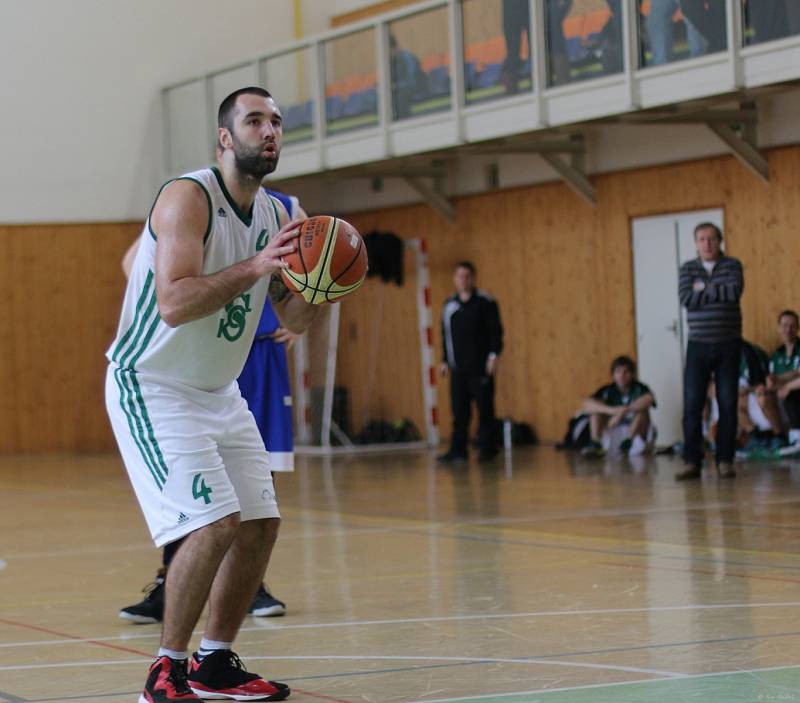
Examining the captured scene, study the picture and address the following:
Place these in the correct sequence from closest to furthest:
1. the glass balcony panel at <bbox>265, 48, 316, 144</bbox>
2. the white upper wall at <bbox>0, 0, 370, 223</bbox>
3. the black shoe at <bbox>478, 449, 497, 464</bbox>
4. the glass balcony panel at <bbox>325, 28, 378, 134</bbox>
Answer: the black shoe at <bbox>478, 449, 497, 464</bbox> → the glass balcony panel at <bbox>325, 28, 378, 134</bbox> → the glass balcony panel at <bbox>265, 48, 316, 144</bbox> → the white upper wall at <bbox>0, 0, 370, 223</bbox>

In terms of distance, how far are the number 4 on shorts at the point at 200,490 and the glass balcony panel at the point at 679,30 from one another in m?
9.63

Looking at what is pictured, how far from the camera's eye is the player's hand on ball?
435cm

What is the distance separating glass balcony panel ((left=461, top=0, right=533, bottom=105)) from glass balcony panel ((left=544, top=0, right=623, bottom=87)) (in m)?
0.32

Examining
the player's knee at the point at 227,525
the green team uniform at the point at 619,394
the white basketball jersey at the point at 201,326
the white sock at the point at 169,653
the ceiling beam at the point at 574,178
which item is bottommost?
the white sock at the point at 169,653

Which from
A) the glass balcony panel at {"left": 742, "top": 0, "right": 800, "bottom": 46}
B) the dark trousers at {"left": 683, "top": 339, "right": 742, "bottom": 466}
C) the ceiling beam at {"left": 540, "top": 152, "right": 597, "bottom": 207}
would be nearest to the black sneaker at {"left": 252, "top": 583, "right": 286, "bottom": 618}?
the dark trousers at {"left": 683, "top": 339, "right": 742, "bottom": 466}

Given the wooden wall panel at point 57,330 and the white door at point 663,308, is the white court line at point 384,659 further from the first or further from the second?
the wooden wall panel at point 57,330

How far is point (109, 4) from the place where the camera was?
20656 millimetres

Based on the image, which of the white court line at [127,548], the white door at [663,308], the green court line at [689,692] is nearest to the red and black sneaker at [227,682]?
the green court line at [689,692]

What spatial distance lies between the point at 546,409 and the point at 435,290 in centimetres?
262

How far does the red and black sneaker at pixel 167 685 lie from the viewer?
172 inches

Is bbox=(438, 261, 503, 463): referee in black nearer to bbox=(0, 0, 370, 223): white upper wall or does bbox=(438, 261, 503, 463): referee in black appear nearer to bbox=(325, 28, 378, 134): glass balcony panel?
bbox=(325, 28, 378, 134): glass balcony panel


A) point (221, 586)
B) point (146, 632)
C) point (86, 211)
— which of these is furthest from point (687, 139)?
point (221, 586)

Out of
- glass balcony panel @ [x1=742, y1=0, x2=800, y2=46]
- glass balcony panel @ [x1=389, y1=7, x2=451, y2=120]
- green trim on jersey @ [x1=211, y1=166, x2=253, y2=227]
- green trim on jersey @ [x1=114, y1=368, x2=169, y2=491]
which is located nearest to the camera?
green trim on jersey @ [x1=114, y1=368, x2=169, y2=491]

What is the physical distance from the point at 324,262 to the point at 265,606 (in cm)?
234
